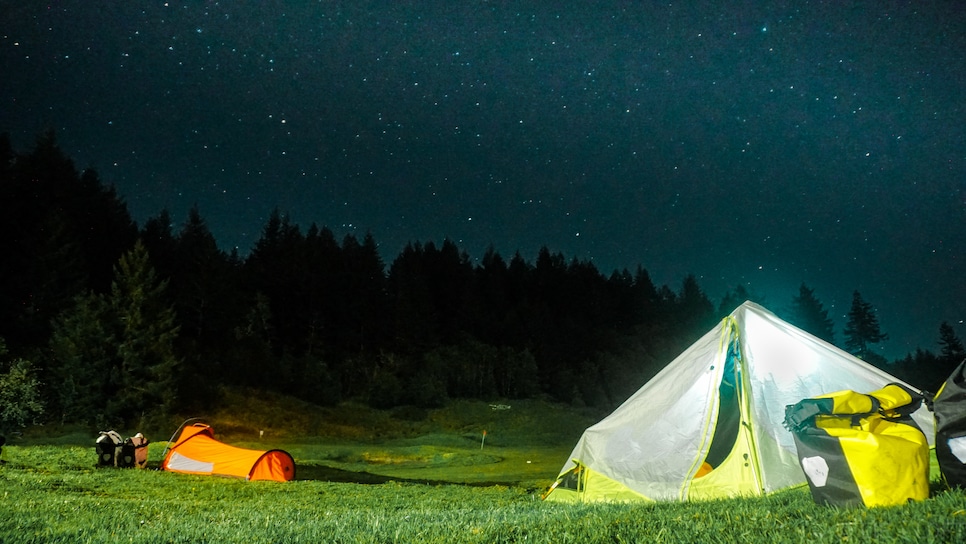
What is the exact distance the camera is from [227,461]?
14617mm

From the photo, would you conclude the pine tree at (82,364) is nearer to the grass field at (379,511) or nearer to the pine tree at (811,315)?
the grass field at (379,511)

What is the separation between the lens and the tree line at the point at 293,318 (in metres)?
35.1

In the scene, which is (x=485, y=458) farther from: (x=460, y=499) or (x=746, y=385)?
(x=746, y=385)

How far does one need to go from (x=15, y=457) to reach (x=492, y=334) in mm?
59873

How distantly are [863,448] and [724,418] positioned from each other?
4.03 metres

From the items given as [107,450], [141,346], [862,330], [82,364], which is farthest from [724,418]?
[862,330]

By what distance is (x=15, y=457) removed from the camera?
51.7 ft

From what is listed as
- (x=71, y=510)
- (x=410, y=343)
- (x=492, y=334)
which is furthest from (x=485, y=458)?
(x=492, y=334)

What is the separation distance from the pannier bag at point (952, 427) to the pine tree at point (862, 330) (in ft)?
278

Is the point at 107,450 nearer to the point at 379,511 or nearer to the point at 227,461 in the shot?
the point at 227,461

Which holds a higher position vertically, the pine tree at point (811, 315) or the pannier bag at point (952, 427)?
the pine tree at point (811, 315)

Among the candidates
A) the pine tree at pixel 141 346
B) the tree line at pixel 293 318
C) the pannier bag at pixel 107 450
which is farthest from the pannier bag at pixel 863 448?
the pine tree at pixel 141 346

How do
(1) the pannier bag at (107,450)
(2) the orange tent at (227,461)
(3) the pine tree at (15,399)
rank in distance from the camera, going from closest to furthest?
(2) the orange tent at (227,461)
(1) the pannier bag at (107,450)
(3) the pine tree at (15,399)

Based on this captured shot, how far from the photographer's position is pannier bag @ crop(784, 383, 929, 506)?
4.49m
